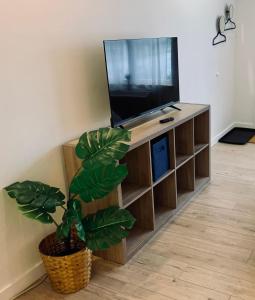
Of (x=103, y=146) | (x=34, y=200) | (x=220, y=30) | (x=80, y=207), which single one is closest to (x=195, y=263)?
(x=80, y=207)

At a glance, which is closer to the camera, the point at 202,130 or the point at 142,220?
the point at 142,220

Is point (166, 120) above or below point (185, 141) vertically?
above

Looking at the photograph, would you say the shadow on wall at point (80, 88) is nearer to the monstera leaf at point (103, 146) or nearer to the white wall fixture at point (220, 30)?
the monstera leaf at point (103, 146)

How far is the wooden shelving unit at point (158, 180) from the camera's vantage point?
7.41 feet

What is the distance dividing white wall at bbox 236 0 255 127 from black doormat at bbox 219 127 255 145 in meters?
0.16

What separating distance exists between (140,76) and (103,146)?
0.89m

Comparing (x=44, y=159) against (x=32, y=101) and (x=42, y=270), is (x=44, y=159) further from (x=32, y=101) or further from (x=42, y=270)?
(x=42, y=270)

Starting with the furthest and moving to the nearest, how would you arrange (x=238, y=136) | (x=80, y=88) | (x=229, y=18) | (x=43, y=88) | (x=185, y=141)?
(x=238, y=136)
(x=229, y=18)
(x=185, y=141)
(x=80, y=88)
(x=43, y=88)

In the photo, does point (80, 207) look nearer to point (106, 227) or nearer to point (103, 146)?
point (106, 227)

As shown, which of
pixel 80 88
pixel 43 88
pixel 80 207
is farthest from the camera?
pixel 80 88

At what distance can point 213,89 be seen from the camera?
171 inches

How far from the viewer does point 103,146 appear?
1923 millimetres

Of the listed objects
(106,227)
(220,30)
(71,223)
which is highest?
(220,30)

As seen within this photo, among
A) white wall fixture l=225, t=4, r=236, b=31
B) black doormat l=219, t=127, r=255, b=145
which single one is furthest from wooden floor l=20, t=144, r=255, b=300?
white wall fixture l=225, t=4, r=236, b=31
